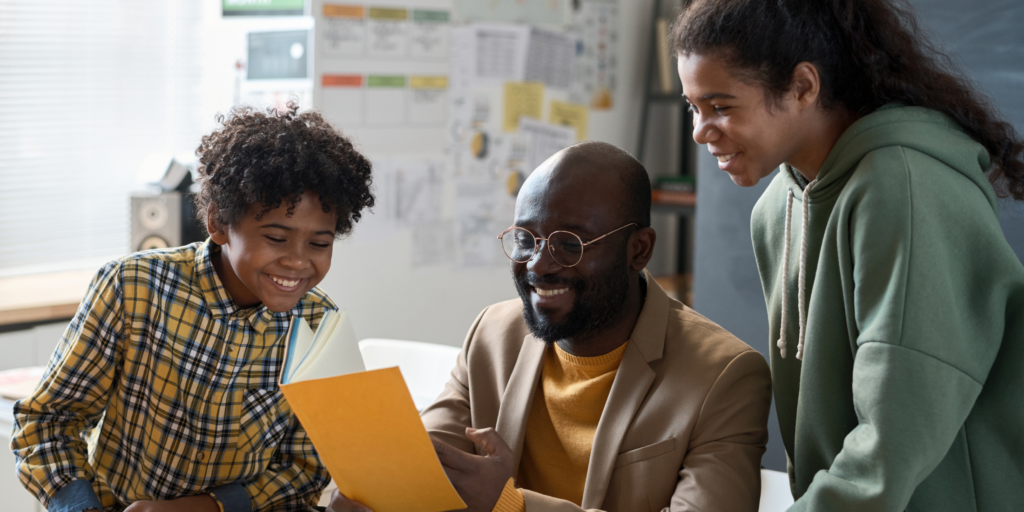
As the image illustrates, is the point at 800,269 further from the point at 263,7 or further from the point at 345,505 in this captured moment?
the point at 263,7

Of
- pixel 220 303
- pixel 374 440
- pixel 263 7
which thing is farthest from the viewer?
pixel 263 7

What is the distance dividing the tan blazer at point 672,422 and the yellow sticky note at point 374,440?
20 centimetres

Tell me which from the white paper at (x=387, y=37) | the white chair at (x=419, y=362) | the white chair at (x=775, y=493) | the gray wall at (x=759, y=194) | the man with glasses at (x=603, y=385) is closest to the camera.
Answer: the man with glasses at (x=603, y=385)

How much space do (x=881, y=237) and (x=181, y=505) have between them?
1.09m

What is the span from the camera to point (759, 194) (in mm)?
2510

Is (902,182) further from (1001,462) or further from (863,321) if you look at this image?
(1001,462)

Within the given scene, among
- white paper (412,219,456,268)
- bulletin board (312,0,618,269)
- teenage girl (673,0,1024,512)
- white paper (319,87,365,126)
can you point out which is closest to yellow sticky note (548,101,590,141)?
bulletin board (312,0,618,269)

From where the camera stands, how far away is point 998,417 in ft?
3.64

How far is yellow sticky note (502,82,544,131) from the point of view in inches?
160

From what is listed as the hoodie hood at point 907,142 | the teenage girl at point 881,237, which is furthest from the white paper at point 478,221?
the hoodie hood at point 907,142

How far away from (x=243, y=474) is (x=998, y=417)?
1.13m

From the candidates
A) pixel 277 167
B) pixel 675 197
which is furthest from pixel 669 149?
pixel 277 167

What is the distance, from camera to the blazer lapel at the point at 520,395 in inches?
59.7

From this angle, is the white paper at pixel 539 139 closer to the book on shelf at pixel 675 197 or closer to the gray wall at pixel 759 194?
the book on shelf at pixel 675 197
